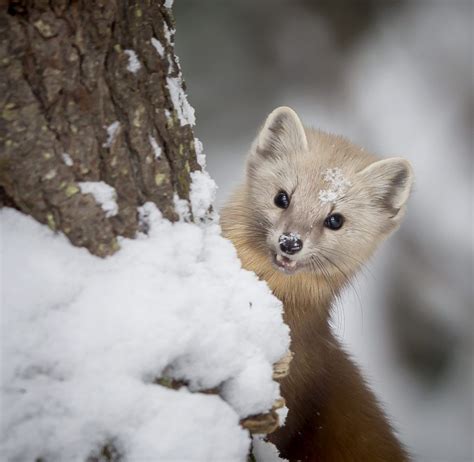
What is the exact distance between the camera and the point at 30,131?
1.49 meters

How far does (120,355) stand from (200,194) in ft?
2.15

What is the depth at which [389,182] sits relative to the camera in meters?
3.01

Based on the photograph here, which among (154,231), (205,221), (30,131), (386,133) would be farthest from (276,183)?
(386,133)

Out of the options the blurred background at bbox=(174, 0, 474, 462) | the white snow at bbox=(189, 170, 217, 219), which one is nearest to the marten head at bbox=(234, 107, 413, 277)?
the white snow at bbox=(189, 170, 217, 219)

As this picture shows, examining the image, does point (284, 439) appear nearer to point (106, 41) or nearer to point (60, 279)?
point (60, 279)

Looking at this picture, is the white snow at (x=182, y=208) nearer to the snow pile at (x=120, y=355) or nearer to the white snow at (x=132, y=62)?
the snow pile at (x=120, y=355)

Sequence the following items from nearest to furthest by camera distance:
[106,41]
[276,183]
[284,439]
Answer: [106,41]
[284,439]
[276,183]

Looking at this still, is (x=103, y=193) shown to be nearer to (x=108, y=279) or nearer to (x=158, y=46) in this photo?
(x=108, y=279)

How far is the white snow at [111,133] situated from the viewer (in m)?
1.61

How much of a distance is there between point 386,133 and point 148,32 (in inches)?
155

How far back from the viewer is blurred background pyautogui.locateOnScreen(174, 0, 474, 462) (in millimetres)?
5137

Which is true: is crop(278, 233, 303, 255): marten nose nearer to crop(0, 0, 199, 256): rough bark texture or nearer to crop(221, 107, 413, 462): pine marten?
crop(221, 107, 413, 462): pine marten

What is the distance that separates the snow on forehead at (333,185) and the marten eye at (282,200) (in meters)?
0.17

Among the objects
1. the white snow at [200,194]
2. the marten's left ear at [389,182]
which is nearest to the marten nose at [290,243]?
the marten's left ear at [389,182]
